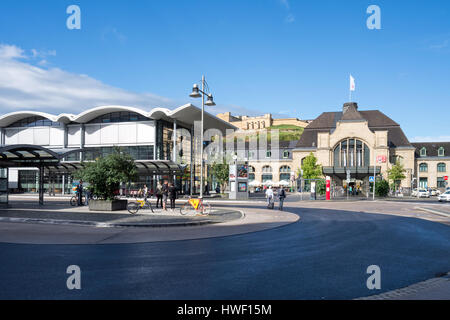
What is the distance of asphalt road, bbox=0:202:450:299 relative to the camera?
5719 millimetres

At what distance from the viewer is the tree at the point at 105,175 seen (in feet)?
65.9

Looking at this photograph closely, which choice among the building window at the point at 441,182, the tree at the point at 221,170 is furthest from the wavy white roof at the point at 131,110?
the building window at the point at 441,182

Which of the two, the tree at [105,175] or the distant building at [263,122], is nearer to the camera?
the tree at [105,175]

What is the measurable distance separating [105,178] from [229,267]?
576 inches

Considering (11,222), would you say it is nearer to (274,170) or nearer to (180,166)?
(180,166)

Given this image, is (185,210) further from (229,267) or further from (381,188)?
(381,188)

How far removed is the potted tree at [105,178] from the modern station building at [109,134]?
1944 cm

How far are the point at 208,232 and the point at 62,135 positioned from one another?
43516 millimetres

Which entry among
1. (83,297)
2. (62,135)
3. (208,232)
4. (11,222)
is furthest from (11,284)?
(62,135)

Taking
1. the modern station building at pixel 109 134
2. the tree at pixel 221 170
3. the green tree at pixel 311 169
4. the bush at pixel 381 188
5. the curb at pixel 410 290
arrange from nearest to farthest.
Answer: the curb at pixel 410 290, the modern station building at pixel 109 134, the bush at pixel 381 188, the tree at pixel 221 170, the green tree at pixel 311 169

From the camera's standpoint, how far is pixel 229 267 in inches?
290

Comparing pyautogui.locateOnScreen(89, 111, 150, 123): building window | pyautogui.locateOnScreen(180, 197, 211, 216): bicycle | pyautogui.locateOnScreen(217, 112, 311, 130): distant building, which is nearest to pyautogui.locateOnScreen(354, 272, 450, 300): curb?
pyautogui.locateOnScreen(180, 197, 211, 216): bicycle

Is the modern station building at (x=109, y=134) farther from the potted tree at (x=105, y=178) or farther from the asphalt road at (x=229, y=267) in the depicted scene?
the asphalt road at (x=229, y=267)

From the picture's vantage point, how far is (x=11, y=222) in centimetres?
1516
